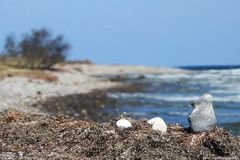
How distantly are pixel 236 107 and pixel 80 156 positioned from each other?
791 inches

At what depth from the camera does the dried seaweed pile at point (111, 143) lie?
7984 millimetres

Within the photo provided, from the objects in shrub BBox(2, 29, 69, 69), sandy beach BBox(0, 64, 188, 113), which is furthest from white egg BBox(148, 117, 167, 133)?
shrub BBox(2, 29, 69, 69)

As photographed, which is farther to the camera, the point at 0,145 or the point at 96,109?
the point at 96,109

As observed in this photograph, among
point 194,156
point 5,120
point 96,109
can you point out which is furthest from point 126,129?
point 96,109

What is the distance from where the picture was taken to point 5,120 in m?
10.3

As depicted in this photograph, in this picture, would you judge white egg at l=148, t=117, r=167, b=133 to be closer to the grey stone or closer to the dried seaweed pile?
the dried seaweed pile

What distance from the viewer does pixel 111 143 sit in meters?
8.33

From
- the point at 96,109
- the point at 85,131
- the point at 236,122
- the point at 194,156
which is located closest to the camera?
the point at 194,156

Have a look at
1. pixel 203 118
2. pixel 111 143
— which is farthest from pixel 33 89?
pixel 111 143

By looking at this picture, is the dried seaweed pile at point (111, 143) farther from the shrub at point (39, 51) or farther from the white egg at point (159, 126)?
the shrub at point (39, 51)

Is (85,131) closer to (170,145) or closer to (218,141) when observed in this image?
(170,145)

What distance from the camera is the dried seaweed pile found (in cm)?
798

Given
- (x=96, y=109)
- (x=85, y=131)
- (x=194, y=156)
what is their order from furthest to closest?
(x=96, y=109) < (x=85, y=131) < (x=194, y=156)

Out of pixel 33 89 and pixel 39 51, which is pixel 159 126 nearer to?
pixel 33 89
